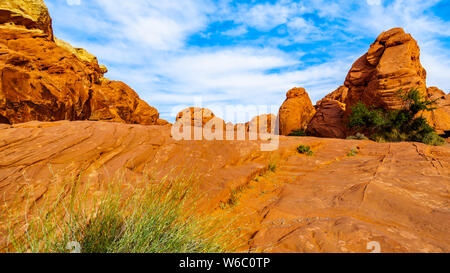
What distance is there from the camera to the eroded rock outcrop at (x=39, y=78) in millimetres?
9362

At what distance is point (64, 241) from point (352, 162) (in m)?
6.98

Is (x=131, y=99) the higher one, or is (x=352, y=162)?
(x=131, y=99)

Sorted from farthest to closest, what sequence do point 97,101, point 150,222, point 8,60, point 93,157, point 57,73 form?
point 97,101 < point 57,73 < point 8,60 < point 93,157 < point 150,222

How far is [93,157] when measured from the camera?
14.0 ft

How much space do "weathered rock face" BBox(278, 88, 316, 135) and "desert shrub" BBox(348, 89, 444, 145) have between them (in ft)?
44.1

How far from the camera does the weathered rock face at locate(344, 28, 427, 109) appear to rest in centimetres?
1906

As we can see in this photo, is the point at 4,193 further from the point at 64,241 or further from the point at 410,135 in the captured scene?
the point at 410,135

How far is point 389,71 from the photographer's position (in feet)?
64.9

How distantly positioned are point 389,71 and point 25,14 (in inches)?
1325

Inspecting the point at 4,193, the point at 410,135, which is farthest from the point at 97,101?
the point at 410,135

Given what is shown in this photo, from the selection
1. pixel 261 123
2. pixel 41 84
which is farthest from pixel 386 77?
pixel 261 123

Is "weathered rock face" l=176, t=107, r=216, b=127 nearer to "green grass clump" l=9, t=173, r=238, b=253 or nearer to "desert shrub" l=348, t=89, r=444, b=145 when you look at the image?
"desert shrub" l=348, t=89, r=444, b=145

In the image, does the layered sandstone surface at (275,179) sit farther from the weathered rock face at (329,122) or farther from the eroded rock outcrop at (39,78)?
the weathered rock face at (329,122)

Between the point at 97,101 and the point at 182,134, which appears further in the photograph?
the point at 97,101
